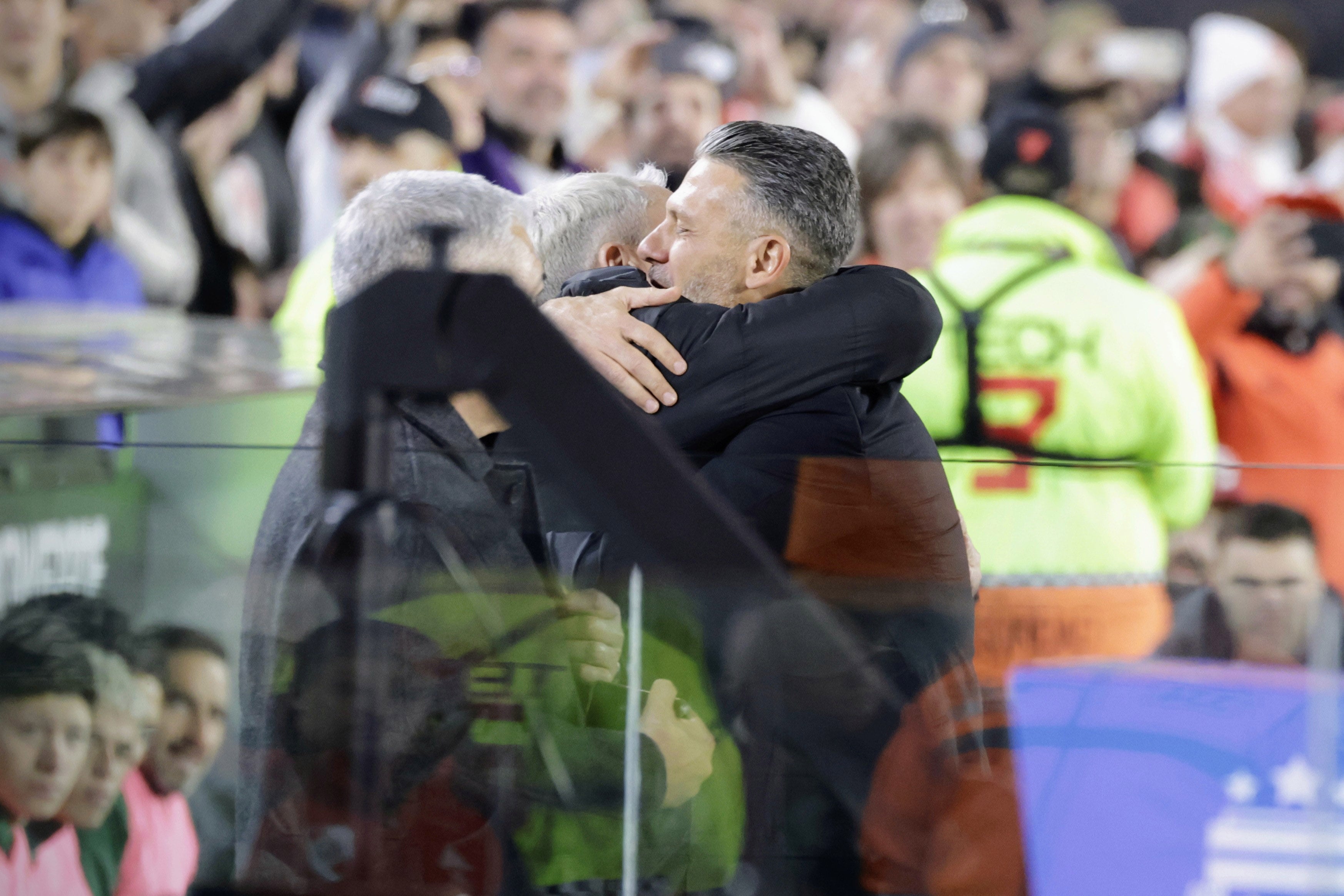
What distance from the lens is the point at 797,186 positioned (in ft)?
5.02

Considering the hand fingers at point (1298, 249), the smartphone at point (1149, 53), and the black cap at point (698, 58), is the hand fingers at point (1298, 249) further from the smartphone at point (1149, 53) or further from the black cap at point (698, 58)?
the smartphone at point (1149, 53)

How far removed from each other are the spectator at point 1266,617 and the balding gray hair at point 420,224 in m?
0.73

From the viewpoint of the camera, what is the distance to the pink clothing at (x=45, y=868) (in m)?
1.44

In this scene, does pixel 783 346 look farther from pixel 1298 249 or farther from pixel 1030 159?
pixel 1298 249

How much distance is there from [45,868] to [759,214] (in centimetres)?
92

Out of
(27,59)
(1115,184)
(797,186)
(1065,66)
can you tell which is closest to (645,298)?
(797,186)

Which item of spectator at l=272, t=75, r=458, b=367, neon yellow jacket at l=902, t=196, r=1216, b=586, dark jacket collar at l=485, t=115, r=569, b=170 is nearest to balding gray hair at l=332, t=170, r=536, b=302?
neon yellow jacket at l=902, t=196, r=1216, b=586

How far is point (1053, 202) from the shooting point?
288 cm

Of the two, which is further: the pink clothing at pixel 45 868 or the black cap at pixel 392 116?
the black cap at pixel 392 116

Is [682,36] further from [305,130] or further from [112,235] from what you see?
[112,235]

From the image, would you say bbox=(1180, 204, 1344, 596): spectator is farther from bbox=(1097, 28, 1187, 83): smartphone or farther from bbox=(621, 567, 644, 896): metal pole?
bbox=(621, 567, 644, 896): metal pole

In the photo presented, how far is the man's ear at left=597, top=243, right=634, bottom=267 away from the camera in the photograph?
5.97ft

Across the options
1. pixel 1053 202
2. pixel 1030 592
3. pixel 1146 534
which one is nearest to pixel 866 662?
pixel 1030 592

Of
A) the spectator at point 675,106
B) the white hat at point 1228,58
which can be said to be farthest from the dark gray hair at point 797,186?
the white hat at point 1228,58
